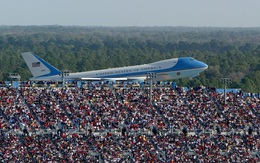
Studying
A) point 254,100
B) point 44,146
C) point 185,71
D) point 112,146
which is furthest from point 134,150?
point 185,71

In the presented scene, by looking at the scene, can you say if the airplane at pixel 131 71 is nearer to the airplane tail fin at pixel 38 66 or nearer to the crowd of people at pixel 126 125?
the airplane tail fin at pixel 38 66

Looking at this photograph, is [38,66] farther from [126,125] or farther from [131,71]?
[126,125]

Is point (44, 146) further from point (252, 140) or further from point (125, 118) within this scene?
point (252, 140)

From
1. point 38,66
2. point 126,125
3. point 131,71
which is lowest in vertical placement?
point 126,125

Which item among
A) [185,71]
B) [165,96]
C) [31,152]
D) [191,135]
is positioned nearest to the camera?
[31,152]

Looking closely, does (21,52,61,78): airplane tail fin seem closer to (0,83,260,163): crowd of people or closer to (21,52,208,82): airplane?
(21,52,208,82): airplane

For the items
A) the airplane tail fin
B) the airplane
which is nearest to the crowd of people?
the airplane

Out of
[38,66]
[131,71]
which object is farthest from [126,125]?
[38,66]

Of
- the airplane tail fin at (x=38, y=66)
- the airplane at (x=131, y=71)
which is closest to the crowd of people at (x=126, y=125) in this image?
the airplane at (x=131, y=71)
